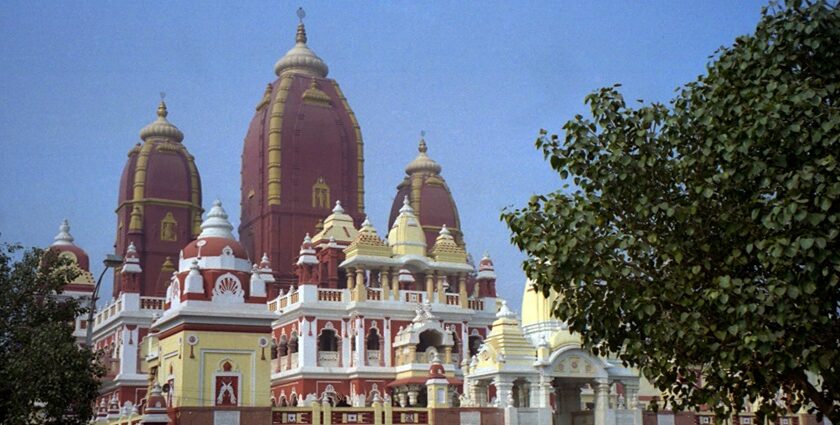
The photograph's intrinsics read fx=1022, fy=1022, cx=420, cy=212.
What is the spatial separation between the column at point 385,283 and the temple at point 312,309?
0.23ft

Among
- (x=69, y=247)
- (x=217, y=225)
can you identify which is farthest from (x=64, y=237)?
(x=217, y=225)

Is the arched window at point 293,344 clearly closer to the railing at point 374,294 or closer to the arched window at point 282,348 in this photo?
the arched window at point 282,348

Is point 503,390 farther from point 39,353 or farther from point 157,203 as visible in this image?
point 157,203

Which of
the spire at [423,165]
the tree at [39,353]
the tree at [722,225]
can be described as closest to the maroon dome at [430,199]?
the spire at [423,165]

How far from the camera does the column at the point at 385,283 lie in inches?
1688

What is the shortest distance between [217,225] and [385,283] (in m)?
12.5

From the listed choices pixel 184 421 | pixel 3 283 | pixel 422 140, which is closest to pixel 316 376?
pixel 184 421

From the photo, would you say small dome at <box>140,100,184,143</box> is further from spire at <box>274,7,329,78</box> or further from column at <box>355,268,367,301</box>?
column at <box>355,268,367,301</box>

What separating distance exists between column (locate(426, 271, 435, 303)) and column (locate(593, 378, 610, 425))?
1207 cm

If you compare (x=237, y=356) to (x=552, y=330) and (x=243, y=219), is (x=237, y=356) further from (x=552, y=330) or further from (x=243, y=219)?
(x=243, y=219)

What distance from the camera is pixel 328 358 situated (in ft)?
136

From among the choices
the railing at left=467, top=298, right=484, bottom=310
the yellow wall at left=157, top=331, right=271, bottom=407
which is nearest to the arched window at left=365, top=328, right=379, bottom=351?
the railing at left=467, top=298, right=484, bottom=310

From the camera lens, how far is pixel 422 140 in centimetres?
5812

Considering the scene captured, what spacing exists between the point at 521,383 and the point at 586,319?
1832 cm
